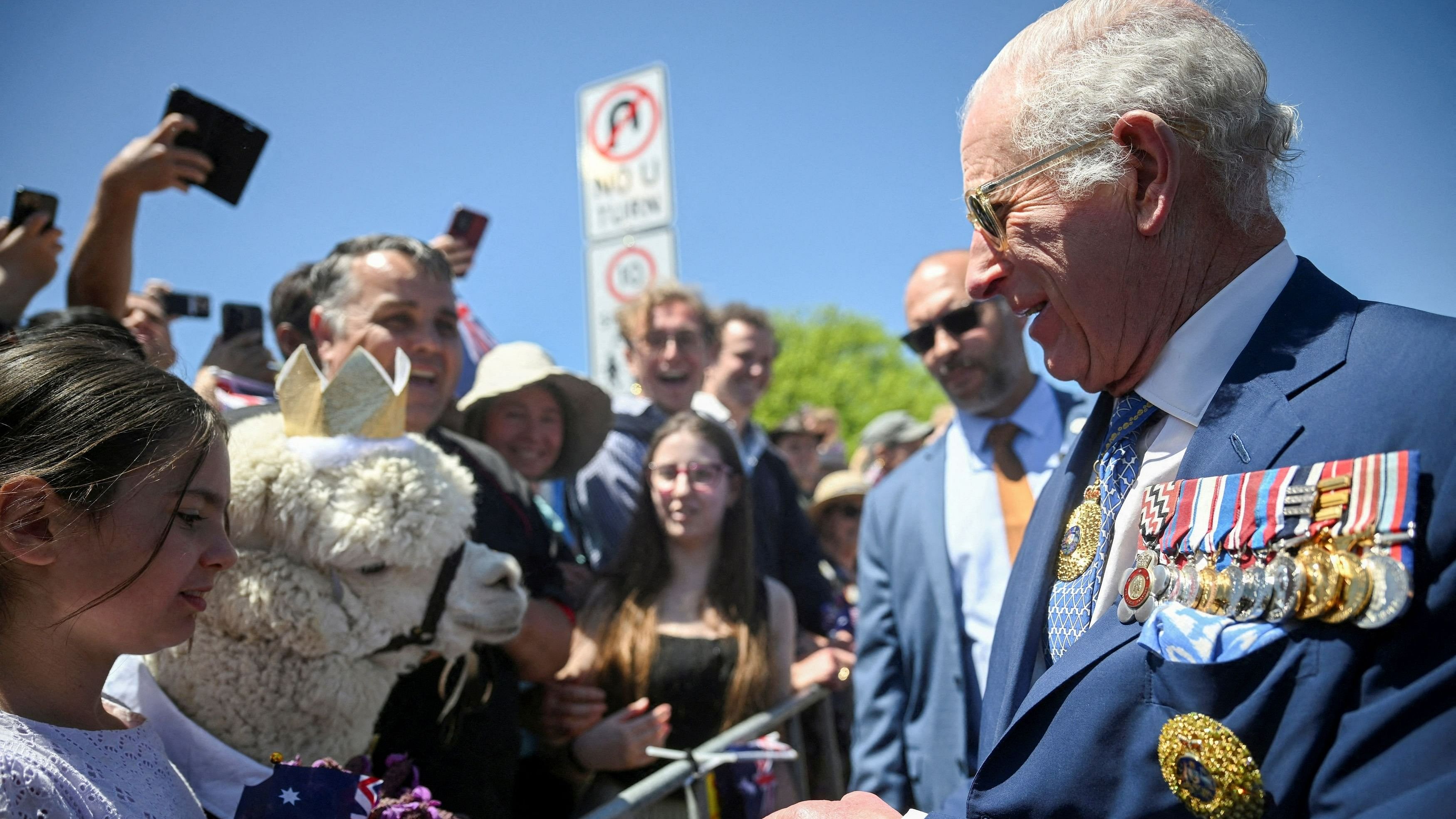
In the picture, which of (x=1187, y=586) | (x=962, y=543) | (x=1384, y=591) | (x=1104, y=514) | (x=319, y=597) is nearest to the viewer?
(x=1384, y=591)

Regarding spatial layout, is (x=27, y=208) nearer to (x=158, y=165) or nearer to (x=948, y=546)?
(x=158, y=165)

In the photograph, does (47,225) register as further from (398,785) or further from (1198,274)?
(1198,274)

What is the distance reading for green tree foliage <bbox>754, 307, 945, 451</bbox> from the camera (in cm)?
4422

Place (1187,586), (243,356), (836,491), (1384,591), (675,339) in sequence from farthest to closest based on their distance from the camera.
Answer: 1. (836,491)
2. (675,339)
3. (243,356)
4. (1187,586)
5. (1384,591)

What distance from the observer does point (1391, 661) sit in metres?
1.24

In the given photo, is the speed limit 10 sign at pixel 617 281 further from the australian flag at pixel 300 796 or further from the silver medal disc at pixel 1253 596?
the silver medal disc at pixel 1253 596

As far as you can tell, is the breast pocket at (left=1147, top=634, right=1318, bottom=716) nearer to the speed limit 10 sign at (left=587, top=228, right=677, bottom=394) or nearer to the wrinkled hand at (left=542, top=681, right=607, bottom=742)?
the wrinkled hand at (left=542, top=681, right=607, bottom=742)

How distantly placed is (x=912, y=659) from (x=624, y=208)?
356 centimetres

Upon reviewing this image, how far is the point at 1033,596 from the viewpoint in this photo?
1.93 metres

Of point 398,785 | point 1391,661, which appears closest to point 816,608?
point 398,785

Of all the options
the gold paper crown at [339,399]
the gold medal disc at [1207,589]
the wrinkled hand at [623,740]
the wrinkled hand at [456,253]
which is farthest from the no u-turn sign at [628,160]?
the gold medal disc at [1207,589]

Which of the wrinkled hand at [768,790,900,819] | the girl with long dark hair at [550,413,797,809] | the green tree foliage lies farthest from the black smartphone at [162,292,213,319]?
the green tree foliage

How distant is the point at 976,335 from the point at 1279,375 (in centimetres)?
236

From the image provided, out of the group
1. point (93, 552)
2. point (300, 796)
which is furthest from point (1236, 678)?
point (93, 552)
